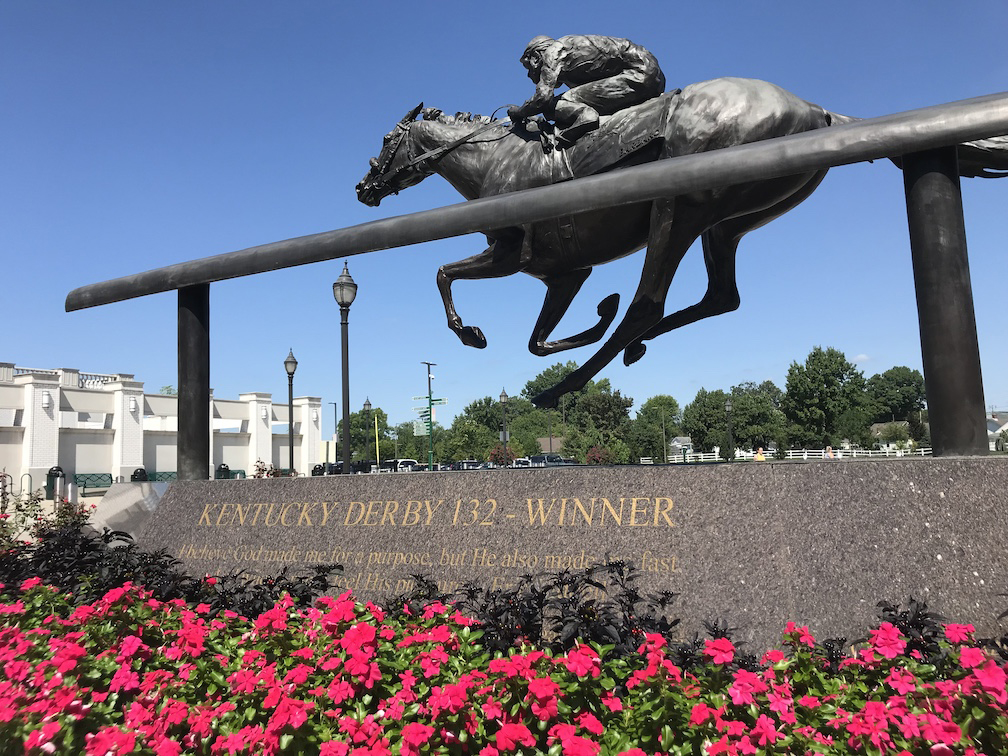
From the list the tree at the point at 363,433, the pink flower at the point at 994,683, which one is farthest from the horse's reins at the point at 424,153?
the tree at the point at 363,433

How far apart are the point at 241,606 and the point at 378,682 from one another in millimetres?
1850

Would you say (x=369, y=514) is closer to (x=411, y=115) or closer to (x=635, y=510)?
(x=635, y=510)

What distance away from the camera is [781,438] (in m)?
65.1

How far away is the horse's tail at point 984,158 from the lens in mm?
4855

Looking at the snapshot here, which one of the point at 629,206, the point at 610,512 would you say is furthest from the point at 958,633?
the point at 629,206

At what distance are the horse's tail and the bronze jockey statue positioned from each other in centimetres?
227

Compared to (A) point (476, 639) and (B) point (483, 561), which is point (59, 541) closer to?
(B) point (483, 561)

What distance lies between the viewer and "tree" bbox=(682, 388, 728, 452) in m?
72.9

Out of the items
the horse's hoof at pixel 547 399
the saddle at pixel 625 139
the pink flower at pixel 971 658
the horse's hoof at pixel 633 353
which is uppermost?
the saddle at pixel 625 139

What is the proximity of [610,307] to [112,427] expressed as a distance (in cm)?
4683

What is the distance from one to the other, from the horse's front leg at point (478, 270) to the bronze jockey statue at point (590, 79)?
3.33 ft

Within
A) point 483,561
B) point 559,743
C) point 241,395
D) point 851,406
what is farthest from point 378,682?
point 851,406

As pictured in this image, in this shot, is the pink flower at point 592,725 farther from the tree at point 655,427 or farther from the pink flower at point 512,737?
the tree at point 655,427

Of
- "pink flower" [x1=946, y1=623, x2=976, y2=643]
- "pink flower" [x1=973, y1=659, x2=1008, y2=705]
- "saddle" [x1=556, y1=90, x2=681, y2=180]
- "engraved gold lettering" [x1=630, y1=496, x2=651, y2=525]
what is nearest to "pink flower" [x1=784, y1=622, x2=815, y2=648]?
"pink flower" [x1=946, y1=623, x2=976, y2=643]
